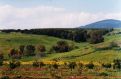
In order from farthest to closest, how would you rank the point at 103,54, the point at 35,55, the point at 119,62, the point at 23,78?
1. the point at 35,55
2. the point at 103,54
3. the point at 119,62
4. the point at 23,78

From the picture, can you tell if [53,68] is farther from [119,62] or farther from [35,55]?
[35,55]

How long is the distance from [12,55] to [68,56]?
34.4m

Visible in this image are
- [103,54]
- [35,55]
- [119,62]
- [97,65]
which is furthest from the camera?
[35,55]

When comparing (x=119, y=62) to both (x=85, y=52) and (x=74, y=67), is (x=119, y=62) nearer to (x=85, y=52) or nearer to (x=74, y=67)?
(x=74, y=67)

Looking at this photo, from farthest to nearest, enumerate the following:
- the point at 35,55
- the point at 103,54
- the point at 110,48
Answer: the point at 35,55, the point at 110,48, the point at 103,54

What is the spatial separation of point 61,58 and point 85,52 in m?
13.0

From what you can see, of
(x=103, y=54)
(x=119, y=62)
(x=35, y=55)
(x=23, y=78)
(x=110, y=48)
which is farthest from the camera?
(x=35, y=55)

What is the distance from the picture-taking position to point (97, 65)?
141m

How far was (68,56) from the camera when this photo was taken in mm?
178250

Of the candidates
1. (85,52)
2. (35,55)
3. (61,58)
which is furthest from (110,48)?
(35,55)

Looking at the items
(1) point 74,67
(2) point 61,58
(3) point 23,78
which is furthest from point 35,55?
(3) point 23,78

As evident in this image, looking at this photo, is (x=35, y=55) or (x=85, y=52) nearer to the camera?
(x=85, y=52)

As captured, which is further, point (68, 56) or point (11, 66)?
point (68, 56)

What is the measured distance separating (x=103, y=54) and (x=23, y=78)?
286 feet
